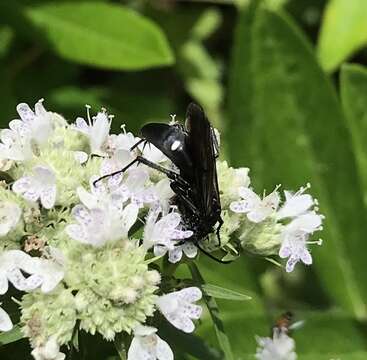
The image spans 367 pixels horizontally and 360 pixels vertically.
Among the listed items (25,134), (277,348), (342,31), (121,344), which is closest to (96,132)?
(25,134)

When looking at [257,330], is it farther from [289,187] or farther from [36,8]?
[36,8]

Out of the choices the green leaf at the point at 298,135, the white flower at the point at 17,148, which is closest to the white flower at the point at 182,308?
the white flower at the point at 17,148

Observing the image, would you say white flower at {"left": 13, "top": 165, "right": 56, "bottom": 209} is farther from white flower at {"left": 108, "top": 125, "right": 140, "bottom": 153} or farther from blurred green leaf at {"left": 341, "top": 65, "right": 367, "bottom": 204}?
blurred green leaf at {"left": 341, "top": 65, "right": 367, "bottom": 204}

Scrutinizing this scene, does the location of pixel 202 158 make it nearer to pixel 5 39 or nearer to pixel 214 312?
pixel 214 312

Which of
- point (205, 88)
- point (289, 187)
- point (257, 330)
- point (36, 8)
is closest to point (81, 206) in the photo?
point (257, 330)

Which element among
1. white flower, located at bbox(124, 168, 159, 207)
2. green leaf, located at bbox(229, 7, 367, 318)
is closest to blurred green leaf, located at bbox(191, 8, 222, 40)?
green leaf, located at bbox(229, 7, 367, 318)

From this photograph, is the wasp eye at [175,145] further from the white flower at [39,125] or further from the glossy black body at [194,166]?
the white flower at [39,125]
